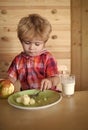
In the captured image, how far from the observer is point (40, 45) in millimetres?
1764

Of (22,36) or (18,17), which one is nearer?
(22,36)

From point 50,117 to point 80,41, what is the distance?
4.44 feet

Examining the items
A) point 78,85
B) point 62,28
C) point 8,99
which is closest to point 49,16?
point 62,28

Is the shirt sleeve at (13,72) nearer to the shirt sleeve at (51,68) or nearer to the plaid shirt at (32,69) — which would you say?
the plaid shirt at (32,69)

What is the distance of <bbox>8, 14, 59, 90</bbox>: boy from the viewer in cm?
173

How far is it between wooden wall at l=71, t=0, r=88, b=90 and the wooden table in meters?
1.09

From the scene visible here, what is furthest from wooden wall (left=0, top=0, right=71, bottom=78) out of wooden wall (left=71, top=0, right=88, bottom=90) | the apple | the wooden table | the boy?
the wooden table

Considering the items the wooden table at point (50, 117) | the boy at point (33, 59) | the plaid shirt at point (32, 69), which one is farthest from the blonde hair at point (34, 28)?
the wooden table at point (50, 117)

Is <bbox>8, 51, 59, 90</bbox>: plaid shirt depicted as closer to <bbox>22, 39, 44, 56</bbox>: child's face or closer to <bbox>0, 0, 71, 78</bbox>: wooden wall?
<bbox>22, 39, 44, 56</bbox>: child's face

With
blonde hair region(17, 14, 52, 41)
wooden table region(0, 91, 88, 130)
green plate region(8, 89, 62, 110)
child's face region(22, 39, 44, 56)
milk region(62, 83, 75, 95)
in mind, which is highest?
blonde hair region(17, 14, 52, 41)

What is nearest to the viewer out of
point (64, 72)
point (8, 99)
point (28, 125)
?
point (28, 125)

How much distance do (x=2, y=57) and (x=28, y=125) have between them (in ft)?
4.46

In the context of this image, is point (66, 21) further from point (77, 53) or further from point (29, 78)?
point (29, 78)

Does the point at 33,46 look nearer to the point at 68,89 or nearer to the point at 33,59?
the point at 33,59
